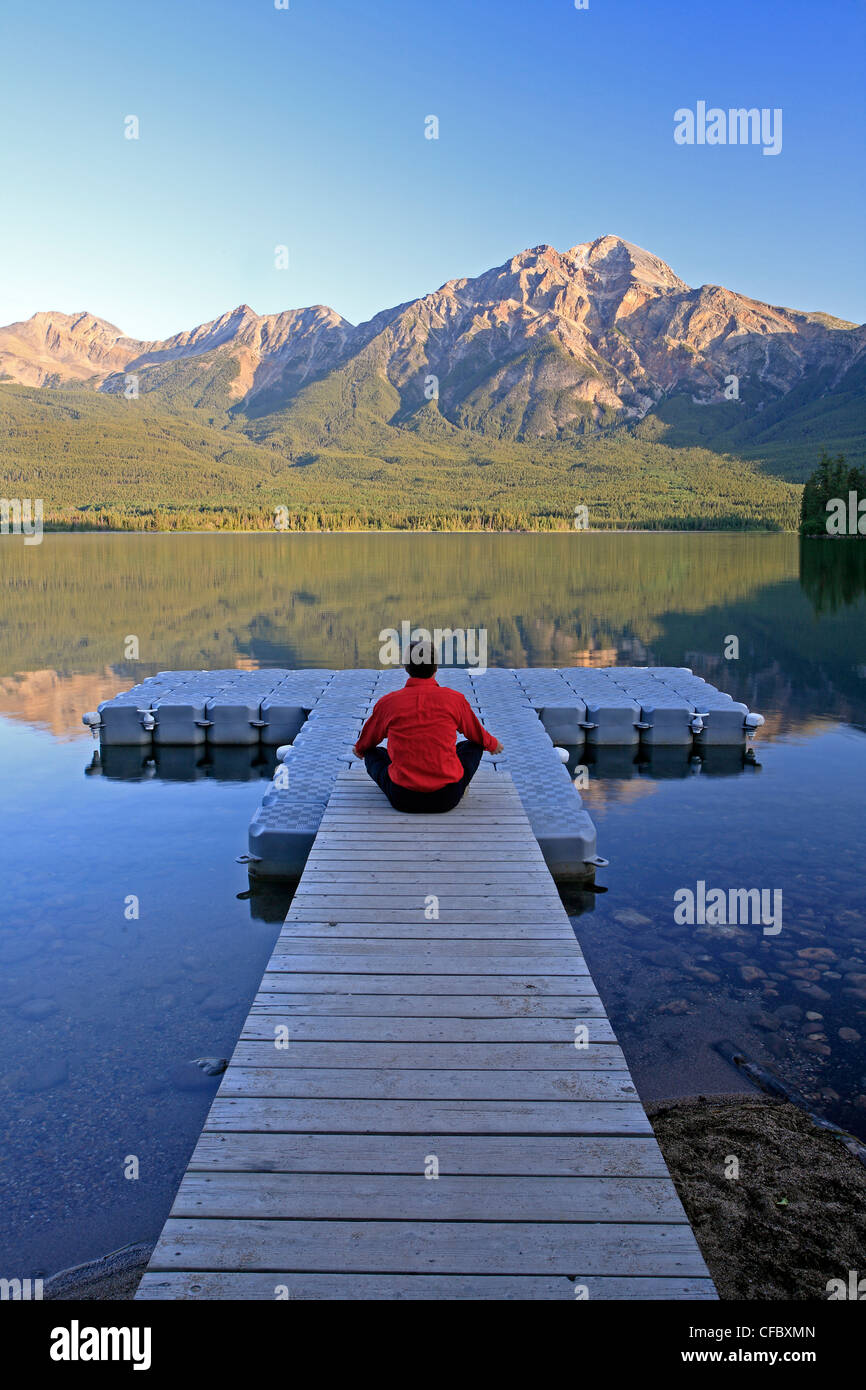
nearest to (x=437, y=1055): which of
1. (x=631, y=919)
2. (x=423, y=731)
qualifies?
(x=423, y=731)

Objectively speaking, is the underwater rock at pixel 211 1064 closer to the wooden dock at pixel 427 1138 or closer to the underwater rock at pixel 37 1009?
the wooden dock at pixel 427 1138

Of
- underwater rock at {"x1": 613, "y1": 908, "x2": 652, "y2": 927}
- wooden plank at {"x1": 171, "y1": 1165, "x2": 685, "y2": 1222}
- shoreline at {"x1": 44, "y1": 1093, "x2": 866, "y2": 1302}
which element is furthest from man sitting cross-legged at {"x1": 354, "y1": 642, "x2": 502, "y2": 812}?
wooden plank at {"x1": 171, "y1": 1165, "x2": 685, "y2": 1222}

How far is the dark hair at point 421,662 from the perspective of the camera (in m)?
9.27

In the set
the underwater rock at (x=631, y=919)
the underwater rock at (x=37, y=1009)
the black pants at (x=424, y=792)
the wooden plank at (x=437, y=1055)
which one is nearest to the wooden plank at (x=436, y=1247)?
the wooden plank at (x=437, y=1055)

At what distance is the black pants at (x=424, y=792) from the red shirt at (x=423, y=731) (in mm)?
88

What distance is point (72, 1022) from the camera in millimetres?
7957

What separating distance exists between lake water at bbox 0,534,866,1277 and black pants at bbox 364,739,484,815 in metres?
1.96

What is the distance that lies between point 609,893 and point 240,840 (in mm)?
5356

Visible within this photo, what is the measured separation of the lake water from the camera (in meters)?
6.52

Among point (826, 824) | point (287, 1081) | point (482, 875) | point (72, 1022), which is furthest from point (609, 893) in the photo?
point (287, 1081)

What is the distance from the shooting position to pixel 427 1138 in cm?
448
